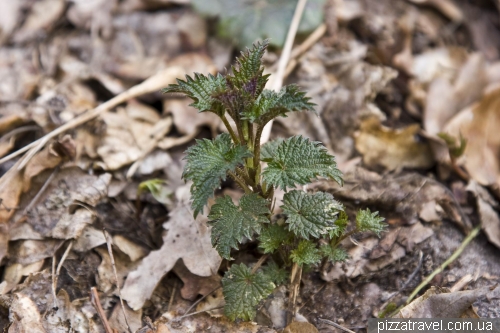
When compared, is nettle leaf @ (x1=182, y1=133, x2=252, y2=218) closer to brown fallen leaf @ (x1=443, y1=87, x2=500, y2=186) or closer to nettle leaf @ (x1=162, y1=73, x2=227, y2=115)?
nettle leaf @ (x1=162, y1=73, x2=227, y2=115)

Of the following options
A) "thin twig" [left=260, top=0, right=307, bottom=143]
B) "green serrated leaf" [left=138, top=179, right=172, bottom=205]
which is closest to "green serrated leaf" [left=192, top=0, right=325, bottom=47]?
"thin twig" [left=260, top=0, right=307, bottom=143]

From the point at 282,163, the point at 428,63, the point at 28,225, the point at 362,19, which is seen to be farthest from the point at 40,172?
the point at 428,63

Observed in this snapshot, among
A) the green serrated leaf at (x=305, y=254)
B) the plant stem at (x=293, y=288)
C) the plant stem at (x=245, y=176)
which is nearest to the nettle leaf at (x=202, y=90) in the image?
the plant stem at (x=245, y=176)

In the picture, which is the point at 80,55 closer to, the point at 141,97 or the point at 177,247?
the point at 141,97

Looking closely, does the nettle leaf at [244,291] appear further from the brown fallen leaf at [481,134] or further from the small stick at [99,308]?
the brown fallen leaf at [481,134]

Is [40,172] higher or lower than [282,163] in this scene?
lower

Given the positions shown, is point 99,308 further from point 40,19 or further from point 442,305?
point 40,19
